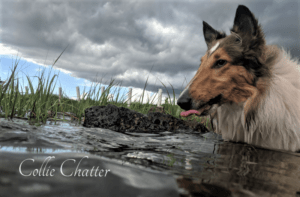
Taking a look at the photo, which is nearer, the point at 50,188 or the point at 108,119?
the point at 50,188

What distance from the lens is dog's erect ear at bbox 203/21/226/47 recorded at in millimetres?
3550

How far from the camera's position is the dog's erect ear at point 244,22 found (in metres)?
2.88

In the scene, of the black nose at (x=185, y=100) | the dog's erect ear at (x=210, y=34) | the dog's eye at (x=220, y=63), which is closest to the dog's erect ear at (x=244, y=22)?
the dog's erect ear at (x=210, y=34)

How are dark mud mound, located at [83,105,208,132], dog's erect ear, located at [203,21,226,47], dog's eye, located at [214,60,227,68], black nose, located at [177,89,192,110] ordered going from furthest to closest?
dark mud mound, located at [83,105,208,132]
dog's erect ear, located at [203,21,226,47]
dog's eye, located at [214,60,227,68]
black nose, located at [177,89,192,110]

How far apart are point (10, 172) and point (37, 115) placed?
8.97ft

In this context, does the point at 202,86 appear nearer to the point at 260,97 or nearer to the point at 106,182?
the point at 260,97

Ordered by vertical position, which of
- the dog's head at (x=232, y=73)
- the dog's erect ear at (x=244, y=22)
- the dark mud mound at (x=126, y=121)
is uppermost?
the dog's erect ear at (x=244, y=22)

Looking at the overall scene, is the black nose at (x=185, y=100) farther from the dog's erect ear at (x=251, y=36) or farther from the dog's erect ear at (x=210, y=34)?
the dog's erect ear at (x=210, y=34)

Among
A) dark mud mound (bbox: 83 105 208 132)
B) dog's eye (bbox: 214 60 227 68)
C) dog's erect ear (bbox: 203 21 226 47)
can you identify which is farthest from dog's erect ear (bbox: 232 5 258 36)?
dark mud mound (bbox: 83 105 208 132)

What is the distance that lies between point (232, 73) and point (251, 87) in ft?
1.20

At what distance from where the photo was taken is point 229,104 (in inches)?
125

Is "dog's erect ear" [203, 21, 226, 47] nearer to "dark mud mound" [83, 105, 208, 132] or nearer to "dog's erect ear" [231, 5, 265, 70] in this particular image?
"dog's erect ear" [231, 5, 265, 70]

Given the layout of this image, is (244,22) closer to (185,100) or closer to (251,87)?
(251,87)

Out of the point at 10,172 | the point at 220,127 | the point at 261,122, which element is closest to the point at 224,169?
the point at 10,172
